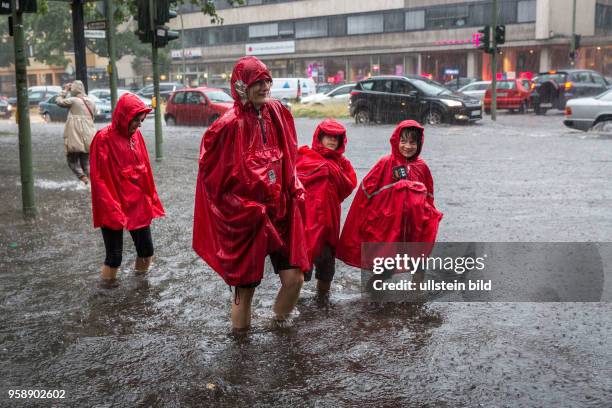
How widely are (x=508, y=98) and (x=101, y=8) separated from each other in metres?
19.6

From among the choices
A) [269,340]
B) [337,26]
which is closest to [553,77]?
[269,340]

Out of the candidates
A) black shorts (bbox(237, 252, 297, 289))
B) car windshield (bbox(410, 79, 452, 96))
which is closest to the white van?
car windshield (bbox(410, 79, 452, 96))

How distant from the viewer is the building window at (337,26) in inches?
2424

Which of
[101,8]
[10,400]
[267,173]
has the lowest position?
[10,400]

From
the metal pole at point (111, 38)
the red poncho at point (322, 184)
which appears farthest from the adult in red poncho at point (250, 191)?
the metal pole at point (111, 38)

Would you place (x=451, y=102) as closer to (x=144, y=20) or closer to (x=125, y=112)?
(x=144, y=20)

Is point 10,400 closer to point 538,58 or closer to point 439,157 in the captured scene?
point 439,157

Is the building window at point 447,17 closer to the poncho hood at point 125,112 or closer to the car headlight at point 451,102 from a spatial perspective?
the car headlight at point 451,102

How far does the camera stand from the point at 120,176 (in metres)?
5.84

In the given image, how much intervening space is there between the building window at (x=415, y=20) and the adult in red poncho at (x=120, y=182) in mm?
53016

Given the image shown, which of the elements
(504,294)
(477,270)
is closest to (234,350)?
(504,294)

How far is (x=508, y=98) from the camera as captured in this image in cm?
3003

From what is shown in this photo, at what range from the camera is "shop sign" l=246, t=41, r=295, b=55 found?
2566 inches

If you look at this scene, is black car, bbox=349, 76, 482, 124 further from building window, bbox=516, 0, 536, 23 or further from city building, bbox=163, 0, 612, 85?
building window, bbox=516, 0, 536, 23
